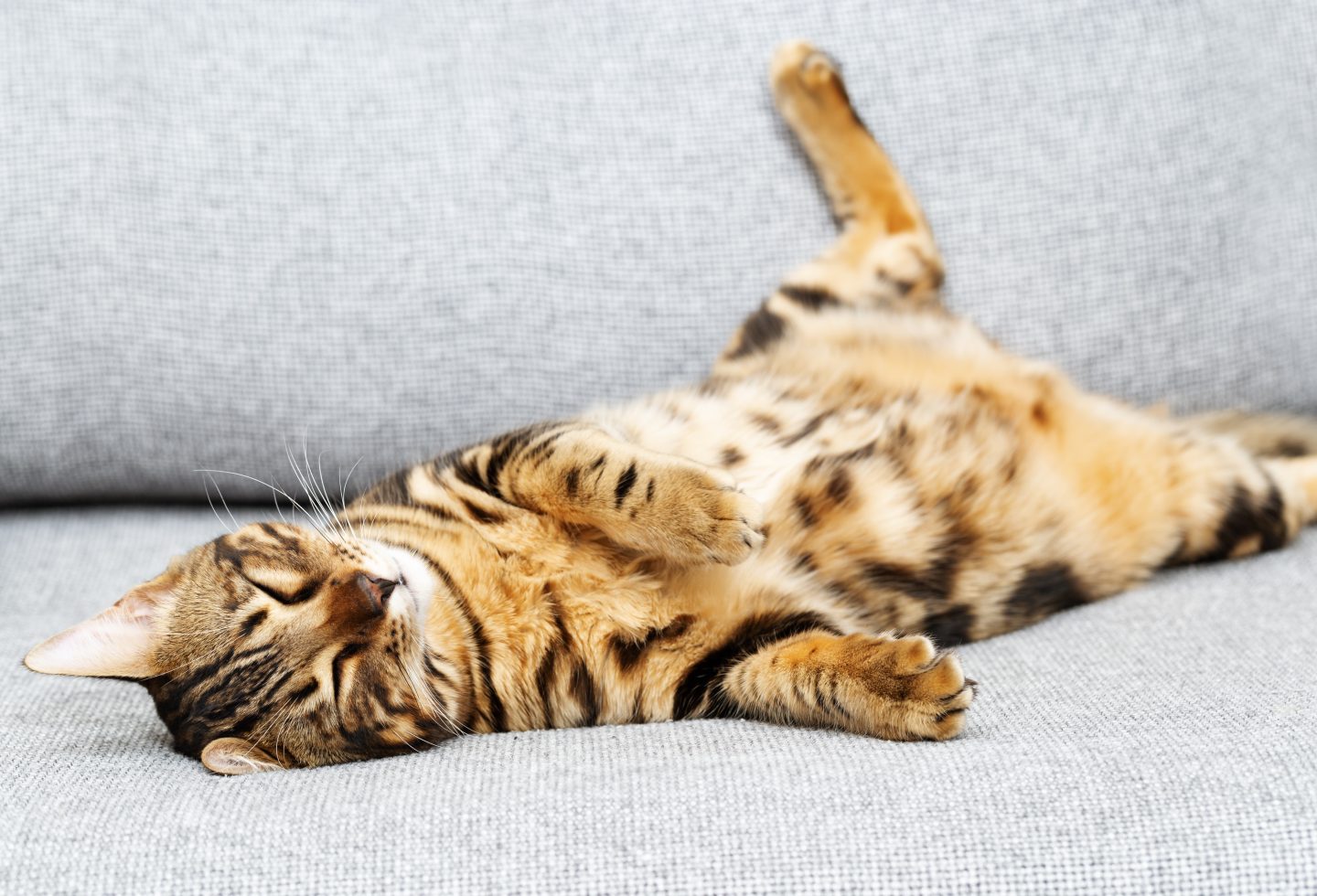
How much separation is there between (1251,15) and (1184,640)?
1.11 m

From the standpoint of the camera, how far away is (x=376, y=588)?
130cm

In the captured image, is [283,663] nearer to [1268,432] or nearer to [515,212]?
[515,212]

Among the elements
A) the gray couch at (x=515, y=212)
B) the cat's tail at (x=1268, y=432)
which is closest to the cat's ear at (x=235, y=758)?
the gray couch at (x=515, y=212)

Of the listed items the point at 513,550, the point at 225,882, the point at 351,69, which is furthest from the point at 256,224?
the point at 225,882

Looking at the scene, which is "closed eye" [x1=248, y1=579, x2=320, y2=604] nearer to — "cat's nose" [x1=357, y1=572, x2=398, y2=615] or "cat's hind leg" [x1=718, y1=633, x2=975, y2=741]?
"cat's nose" [x1=357, y1=572, x2=398, y2=615]

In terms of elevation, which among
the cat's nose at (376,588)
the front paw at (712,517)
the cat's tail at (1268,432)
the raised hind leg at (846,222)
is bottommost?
the cat's tail at (1268,432)

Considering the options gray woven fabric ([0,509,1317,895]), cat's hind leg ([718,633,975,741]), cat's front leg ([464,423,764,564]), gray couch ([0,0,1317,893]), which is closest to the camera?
gray woven fabric ([0,509,1317,895])

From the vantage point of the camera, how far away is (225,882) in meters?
1.01

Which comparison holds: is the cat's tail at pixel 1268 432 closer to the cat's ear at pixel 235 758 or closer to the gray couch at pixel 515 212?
the gray couch at pixel 515 212

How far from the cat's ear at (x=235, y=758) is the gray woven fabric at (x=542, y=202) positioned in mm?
743

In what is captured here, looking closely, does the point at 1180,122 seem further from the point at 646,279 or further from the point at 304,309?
the point at 304,309

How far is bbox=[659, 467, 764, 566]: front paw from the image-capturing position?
127cm

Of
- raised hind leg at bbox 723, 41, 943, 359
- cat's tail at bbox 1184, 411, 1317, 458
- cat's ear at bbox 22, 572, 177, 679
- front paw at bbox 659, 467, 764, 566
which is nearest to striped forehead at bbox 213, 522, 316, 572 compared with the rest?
cat's ear at bbox 22, 572, 177, 679

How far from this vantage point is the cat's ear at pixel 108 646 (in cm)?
125
